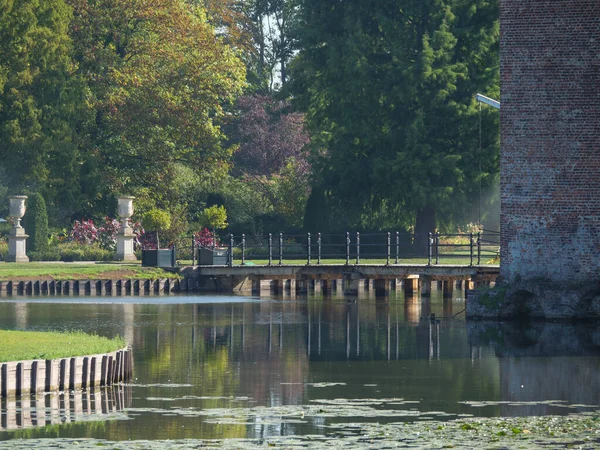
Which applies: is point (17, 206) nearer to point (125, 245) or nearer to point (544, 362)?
point (125, 245)

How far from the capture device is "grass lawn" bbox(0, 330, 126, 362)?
2280cm

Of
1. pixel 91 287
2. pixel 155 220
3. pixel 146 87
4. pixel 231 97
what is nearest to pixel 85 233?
pixel 155 220

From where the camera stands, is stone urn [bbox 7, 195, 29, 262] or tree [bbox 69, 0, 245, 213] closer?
stone urn [bbox 7, 195, 29, 262]

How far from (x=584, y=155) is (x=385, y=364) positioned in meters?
10.1

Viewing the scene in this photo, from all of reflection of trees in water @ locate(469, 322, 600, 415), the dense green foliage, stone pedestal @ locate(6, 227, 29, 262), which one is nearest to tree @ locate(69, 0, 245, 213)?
the dense green foliage

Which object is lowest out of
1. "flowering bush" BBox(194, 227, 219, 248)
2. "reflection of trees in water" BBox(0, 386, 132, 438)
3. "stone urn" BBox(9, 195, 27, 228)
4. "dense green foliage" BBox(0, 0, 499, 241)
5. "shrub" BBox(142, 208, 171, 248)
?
"reflection of trees in water" BBox(0, 386, 132, 438)

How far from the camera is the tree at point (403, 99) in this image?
56312 mm

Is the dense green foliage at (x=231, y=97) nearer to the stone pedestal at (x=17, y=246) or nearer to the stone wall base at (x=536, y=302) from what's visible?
the stone pedestal at (x=17, y=246)

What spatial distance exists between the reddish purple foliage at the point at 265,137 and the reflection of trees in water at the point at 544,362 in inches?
1814

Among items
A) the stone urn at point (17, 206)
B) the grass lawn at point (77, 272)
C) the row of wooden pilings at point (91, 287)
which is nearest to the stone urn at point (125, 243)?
the grass lawn at point (77, 272)

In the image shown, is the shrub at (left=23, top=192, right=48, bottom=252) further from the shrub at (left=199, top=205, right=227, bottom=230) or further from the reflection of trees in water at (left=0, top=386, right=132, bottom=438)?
the reflection of trees in water at (left=0, top=386, right=132, bottom=438)

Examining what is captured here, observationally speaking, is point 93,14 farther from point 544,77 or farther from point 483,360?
point 483,360

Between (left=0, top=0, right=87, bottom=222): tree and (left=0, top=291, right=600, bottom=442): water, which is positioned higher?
(left=0, top=0, right=87, bottom=222): tree

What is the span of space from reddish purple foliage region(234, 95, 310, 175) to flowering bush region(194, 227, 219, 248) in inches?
854
